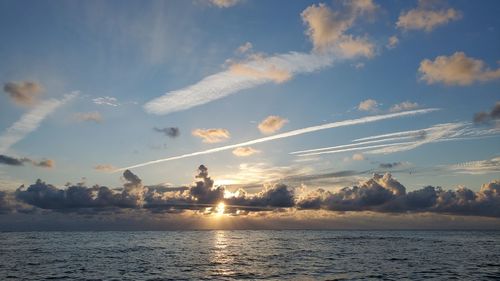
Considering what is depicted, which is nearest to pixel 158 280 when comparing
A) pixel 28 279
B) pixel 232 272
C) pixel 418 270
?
pixel 232 272

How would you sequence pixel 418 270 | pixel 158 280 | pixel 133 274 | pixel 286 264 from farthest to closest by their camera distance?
1. pixel 286 264
2. pixel 418 270
3. pixel 133 274
4. pixel 158 280

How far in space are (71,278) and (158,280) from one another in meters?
15.6

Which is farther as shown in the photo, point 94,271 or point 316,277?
point 94,271

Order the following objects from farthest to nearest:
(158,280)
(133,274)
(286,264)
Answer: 1. (286,264)
2. (133,274)
3. (158,280)

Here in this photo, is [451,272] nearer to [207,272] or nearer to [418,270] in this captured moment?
[418,270]

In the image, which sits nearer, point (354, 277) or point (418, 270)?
point (354, 277)

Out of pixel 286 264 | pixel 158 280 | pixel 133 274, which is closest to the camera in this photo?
pixel 158 280

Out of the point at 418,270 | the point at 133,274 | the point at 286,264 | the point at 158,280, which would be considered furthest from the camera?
the point at 286,264

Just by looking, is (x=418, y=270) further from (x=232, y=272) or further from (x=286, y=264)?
(x=232, y=272)

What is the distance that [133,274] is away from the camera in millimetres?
67312

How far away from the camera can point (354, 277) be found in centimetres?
6216

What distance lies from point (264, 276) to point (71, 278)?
104 ft

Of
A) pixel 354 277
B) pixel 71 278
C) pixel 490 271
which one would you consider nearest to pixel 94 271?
pixel 71 278

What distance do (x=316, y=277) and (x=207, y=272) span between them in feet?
67.2
